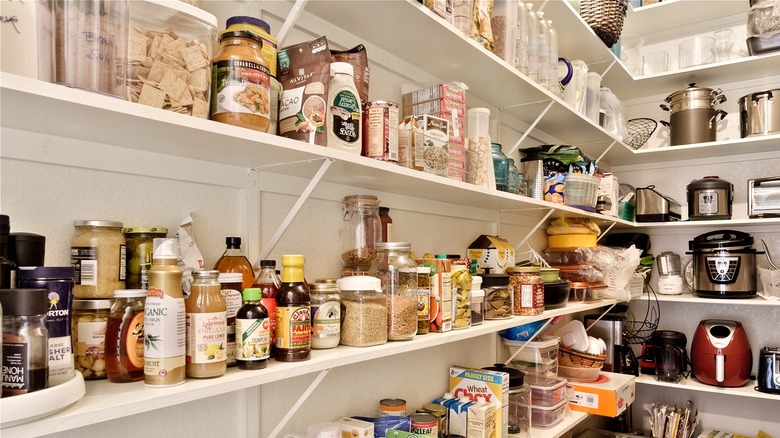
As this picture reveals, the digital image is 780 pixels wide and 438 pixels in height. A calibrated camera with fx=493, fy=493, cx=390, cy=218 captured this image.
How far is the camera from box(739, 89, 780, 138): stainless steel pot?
2.66 meters

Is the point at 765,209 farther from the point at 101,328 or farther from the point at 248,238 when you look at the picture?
the point at 101,328

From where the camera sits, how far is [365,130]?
1.26 m

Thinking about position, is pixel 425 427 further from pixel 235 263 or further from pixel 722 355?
pixel 722 355

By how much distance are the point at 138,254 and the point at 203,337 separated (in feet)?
0.70

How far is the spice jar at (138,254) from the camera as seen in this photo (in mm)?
875

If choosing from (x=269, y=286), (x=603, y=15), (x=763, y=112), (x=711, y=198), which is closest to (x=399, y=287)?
(x=269, y=286)

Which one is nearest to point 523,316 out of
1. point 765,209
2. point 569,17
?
point 569,17

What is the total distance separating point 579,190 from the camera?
2.27m

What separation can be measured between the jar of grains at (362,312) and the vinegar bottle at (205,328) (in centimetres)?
38

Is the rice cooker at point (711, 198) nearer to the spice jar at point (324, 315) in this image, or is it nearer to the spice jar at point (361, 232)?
the spice jar at point (361, 232)

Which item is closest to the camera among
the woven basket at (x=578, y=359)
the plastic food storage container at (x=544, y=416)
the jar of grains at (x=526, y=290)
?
the jar of grains at (x=526, y=290)

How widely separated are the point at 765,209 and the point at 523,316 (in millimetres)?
1839

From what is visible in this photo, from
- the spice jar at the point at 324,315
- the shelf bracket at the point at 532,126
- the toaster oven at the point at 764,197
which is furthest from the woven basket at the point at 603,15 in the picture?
the spice jar at the point at 324,315

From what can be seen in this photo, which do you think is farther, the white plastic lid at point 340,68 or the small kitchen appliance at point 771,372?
A: the small kitchen appliance at point 771,372
